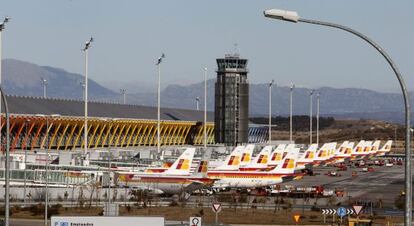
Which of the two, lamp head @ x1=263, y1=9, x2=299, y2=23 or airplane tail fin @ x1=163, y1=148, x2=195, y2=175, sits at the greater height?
lamp head @ x1=263, y1=9, x2=299, y2=23

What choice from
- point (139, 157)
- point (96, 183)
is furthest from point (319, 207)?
point (139, 157)

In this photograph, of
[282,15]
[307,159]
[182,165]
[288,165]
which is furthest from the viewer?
[307,159]

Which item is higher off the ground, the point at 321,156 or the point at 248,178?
the point at 321,156

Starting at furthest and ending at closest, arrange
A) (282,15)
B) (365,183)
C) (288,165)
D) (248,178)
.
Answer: (365,183) < (288,165) < (248,178) < (282,15)

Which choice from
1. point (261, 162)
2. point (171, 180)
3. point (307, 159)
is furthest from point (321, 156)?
point (171, 180)

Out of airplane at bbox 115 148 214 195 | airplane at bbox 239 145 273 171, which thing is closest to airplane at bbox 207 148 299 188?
airplane at bbox 115 148 214 195

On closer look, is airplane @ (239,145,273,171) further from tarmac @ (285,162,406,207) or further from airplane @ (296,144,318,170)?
airplane @ (296,144,318,170)

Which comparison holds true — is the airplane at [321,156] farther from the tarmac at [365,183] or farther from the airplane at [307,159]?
the airplane at [307,159]

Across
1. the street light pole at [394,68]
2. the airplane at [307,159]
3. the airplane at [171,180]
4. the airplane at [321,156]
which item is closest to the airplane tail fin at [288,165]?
the airplane at [171,180]

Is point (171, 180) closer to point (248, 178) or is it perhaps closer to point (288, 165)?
point (248, 178)

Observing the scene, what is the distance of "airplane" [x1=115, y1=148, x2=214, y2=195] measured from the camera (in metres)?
105

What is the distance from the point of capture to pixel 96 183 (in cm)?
10631

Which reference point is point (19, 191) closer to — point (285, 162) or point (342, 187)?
point (285, 162)

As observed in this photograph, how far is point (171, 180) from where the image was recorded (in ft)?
347
